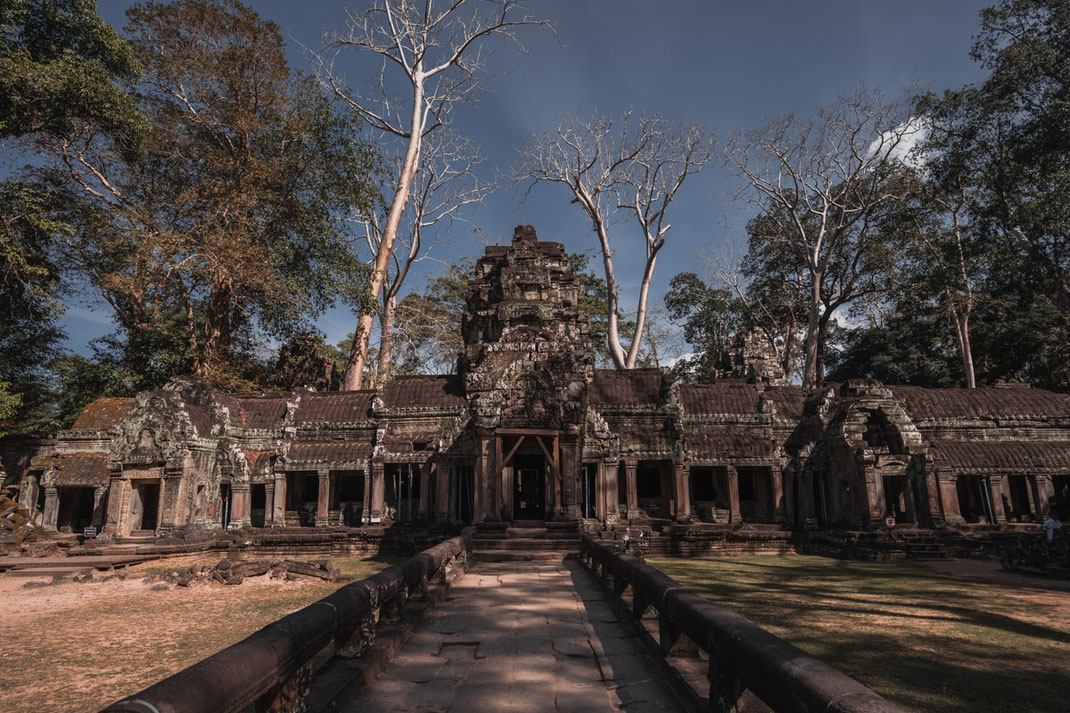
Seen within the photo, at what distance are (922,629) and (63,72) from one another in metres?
29.4

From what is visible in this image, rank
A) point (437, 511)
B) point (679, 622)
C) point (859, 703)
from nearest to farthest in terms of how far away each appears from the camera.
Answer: point (859, 703), point (679, 622), point (437, 511)

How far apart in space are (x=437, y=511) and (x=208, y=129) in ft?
68.1

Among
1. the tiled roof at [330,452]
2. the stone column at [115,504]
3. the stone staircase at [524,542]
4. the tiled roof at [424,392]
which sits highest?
the tiled roof at [424,392]

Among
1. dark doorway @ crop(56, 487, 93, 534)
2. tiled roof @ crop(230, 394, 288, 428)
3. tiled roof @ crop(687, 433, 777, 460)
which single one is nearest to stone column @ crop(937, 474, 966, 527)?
tiled roof @ crop(687, 433, 777, 460)

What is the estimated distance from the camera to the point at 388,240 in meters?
30.0

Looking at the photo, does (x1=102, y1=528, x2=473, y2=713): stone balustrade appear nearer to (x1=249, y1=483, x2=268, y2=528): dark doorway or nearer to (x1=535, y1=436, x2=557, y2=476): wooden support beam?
(x1=535, y1=436, x2=557, y2=476): wooden support beam

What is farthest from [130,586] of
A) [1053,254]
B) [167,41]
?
[1053,254]

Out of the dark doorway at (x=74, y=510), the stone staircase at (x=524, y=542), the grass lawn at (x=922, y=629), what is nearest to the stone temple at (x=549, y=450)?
the dark doorway at (x=74, y=510)

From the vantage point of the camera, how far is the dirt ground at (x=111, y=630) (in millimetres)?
6406

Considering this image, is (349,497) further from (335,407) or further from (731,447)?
(731,447)

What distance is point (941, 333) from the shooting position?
3350 centimetres

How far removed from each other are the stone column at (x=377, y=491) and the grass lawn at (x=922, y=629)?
423 inches

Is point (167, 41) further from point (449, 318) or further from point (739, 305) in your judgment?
point (739, 305)

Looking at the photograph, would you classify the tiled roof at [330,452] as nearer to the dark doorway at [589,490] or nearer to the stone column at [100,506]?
the dark doorway at [589,490]
